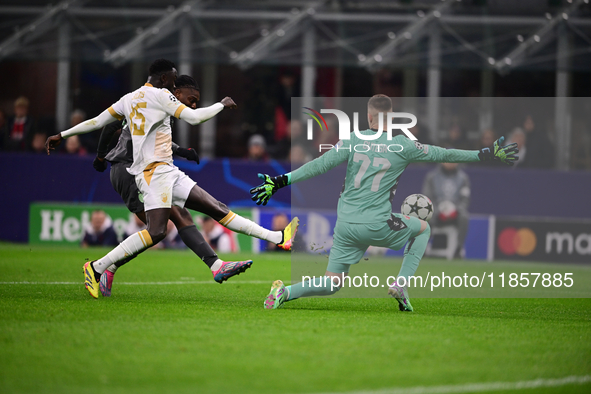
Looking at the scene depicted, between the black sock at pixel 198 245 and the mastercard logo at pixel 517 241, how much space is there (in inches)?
298

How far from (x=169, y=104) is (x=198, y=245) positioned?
1349 millimetres

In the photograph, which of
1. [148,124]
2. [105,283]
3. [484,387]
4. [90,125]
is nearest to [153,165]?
[148,124]

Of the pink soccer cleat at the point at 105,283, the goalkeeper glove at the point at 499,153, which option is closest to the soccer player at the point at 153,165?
the pink soccer cleat at the point at 105,283

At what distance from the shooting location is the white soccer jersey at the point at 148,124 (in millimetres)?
6914

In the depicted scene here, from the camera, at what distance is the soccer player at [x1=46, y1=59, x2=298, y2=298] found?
6930 mm

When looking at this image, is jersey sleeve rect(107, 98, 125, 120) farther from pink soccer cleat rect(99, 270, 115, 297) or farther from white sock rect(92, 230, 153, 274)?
pink soccer cleat rect(99, 270, 115, 297)

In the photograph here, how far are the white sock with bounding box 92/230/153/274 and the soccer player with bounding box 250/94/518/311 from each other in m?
1.10

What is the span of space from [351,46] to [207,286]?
28.7ft

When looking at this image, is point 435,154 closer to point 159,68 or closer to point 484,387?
point 159,68

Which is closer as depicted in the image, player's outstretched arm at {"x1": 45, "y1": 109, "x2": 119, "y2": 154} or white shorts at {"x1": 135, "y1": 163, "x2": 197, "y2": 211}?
white shorts at {"x1": 135, "y1": 163, "x2": 197, "y2": 211}

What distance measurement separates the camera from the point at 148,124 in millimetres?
6961

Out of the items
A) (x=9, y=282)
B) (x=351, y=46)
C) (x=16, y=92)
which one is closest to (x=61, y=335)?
(x=9, y=282)

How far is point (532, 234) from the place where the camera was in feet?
44.4

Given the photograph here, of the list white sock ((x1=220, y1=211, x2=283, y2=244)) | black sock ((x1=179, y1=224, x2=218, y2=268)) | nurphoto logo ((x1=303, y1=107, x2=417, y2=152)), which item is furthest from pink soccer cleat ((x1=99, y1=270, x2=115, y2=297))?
nurphoto logo ((x1=303, y1=107, x2=417, y2=152))
